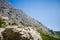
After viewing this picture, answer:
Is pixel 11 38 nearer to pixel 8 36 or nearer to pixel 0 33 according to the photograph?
pixel 8 36

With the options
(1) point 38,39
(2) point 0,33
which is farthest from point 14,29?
(1) point 38,39

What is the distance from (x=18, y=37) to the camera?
17859mm

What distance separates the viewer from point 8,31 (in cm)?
1870

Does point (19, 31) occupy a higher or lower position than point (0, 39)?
higher

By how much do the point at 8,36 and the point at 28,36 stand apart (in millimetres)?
2924

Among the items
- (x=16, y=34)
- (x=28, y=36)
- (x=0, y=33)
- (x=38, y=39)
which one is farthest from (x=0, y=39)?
(x=38, y=39)

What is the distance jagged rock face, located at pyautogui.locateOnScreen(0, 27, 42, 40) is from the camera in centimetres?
1754

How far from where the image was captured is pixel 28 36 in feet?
57.4

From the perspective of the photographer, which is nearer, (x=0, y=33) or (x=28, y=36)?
(x=28, y=36)

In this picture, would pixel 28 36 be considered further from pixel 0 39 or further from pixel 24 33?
pixel 0 39

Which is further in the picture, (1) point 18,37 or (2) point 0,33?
(2) point 0,33

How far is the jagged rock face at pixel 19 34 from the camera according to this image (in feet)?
57.5

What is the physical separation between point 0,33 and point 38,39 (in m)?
5.11

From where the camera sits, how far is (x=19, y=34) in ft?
58.8
